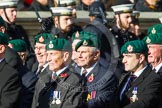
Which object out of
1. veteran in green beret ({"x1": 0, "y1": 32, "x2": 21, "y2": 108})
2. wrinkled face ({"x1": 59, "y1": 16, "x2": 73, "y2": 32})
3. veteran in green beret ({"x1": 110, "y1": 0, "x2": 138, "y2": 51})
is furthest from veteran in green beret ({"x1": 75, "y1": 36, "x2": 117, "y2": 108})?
veteran in green beret ({"x1": 110, "y1": 0, "x2": 138, "y2": 51})

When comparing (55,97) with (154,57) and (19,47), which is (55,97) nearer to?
(154,57)

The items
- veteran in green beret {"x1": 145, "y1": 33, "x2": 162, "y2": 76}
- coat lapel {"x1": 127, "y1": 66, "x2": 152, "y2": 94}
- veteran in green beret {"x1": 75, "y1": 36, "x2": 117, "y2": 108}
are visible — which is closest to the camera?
veteran in green beret {"x1": 75, "y1": 36, "x2": 117, "y2": 108}

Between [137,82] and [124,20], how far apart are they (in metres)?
4.28

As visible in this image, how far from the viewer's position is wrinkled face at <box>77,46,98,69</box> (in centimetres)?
1553

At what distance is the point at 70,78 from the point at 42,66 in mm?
2662

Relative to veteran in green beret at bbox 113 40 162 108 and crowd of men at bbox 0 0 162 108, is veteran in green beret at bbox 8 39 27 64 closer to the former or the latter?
crowd of men at bbox 0 0 162 108

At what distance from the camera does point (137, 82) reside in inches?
629

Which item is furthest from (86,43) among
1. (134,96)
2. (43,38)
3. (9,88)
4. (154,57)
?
(43,38)

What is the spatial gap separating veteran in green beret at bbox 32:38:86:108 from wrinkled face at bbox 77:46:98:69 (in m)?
0.20

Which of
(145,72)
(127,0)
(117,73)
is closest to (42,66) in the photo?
(117,73)

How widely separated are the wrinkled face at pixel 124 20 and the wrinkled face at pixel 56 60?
433 cm

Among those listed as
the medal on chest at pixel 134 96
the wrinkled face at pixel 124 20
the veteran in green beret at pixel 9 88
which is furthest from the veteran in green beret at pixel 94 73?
the wrinkled face at pixel 124 20

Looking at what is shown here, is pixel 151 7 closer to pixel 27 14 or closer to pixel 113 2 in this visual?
pixel 113 2

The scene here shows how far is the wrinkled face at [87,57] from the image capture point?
51.0 feet
